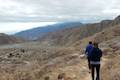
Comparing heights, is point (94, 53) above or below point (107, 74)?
above

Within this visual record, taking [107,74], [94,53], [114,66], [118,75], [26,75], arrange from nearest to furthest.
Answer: [94,53] < [118,75] < [107,74] < [114,66] < [26,75]

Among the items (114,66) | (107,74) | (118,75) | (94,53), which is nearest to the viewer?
(94,53)

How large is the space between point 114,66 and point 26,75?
5.92 meters

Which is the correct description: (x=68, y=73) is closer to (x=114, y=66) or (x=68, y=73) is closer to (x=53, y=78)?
(x=53, y=78)

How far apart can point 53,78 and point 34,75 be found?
257 centimetres

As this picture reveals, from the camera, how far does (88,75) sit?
75.2 feet

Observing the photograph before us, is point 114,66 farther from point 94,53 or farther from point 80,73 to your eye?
point 94,53

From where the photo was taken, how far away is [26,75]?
83.6 feet

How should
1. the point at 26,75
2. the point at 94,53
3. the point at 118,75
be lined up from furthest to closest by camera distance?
the point at 26,75
the point at 118,75
the point at 94,53

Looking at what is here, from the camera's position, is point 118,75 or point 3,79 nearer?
point 118,75

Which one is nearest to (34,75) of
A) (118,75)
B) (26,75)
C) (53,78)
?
(26,75)

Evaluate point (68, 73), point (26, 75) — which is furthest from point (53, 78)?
point (26, 75)

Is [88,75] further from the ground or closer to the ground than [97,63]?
closer to the ground

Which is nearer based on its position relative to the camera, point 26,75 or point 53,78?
point 53,78
